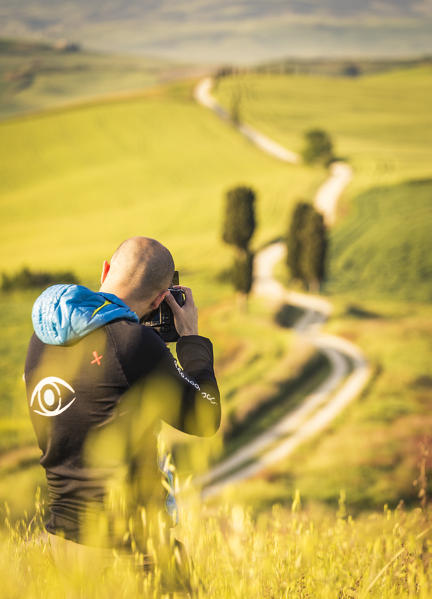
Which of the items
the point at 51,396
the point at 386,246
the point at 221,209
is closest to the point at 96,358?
the point at 51,396

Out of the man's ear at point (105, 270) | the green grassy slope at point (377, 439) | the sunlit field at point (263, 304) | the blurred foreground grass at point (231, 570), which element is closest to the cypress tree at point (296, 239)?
the sunlit field at point (263, 304)

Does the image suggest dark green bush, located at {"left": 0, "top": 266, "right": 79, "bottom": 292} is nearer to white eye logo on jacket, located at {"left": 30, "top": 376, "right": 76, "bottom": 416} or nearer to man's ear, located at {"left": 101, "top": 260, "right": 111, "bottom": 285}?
man's ear, located at {"left": 101, "top": 260, "right": 111, "bottom": 285}

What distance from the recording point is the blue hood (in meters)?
2.44

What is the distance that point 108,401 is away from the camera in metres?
2.50

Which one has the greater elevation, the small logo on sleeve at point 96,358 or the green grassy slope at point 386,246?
the small logo on sleeve at point 96,358

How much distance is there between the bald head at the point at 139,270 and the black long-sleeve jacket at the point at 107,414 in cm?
29

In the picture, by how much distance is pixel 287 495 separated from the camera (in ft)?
66.1

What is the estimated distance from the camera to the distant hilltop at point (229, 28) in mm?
112250

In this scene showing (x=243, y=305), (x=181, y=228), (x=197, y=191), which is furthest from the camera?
(x=197, y=191)

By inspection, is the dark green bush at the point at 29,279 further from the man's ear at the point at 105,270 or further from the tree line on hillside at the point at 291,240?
the man's ear at the point at 105,270

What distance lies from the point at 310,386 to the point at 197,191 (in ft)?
152

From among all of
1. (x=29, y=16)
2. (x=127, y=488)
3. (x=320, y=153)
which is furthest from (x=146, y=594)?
(x=29, y=16)

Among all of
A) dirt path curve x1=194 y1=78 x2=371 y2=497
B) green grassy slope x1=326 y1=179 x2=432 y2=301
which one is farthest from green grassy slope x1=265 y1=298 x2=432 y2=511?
green grassy slope x1=326 y1=179 x2=432 y2=301

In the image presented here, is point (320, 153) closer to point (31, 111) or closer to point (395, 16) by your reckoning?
point (31, 111)
